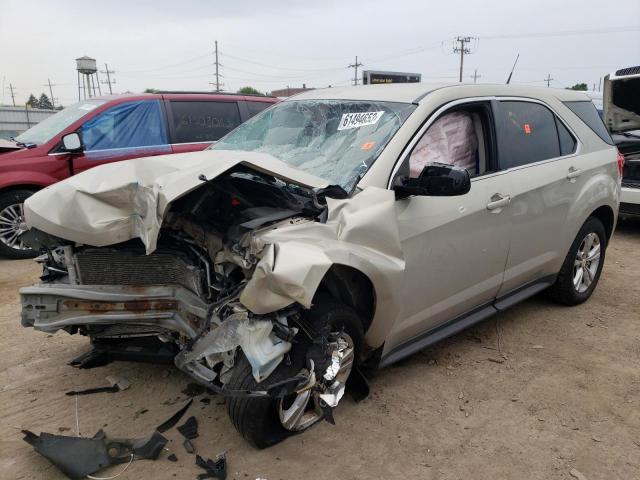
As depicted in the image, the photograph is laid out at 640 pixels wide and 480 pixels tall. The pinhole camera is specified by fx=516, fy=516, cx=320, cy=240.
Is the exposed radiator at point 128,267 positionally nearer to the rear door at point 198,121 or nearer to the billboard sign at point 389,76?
the rear door at point 198,121

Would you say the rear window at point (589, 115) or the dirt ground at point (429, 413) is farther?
the rear window at point (589, 115)

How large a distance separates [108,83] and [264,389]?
85110 mm

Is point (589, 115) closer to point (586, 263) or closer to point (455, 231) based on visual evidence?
point (586, 263)

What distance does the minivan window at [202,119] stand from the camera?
6.87 m

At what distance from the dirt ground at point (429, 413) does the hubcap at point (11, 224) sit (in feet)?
8.06

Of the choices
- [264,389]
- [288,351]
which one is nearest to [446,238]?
[288,351]

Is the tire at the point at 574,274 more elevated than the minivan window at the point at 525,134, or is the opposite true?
the minivan window at the point at 525,134

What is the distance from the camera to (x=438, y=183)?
9.27 ft

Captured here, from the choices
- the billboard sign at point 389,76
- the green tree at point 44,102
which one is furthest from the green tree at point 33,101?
the billboard sign at point 389,76

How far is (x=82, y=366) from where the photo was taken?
11.4ft

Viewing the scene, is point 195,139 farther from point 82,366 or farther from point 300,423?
point 300,423

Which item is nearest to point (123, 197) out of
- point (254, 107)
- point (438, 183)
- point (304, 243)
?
point (304, 243)

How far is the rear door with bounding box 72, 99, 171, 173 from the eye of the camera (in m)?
6.27

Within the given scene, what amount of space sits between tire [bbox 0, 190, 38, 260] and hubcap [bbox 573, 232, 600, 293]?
5.82 meters
